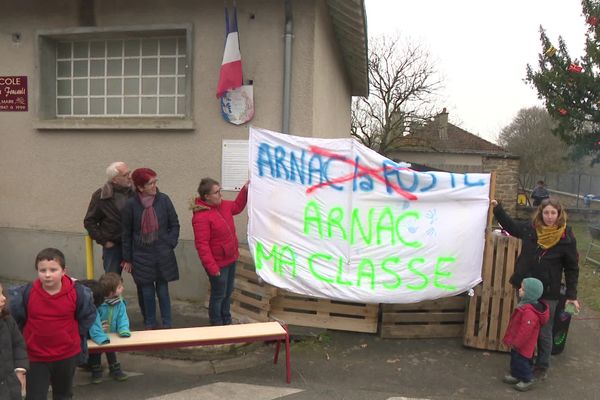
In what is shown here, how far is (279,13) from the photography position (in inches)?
226

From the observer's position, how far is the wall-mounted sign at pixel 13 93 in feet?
21.3

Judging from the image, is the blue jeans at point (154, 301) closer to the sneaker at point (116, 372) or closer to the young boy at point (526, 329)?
the sneaker at point (116, 372)

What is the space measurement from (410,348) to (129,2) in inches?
209

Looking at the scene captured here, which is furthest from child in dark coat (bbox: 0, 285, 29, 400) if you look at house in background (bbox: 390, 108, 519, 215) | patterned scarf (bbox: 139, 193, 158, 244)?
house in background (bbox: 390, 108, 519, 215)

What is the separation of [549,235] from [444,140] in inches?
1039

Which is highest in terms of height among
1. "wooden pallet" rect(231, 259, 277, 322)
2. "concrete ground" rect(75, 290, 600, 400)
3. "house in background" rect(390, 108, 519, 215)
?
"house in background" rect(390, 108, 519, 215)

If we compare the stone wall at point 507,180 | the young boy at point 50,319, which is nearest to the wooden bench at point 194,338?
the young boy at point 50,319

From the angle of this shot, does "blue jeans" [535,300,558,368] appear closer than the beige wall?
Yes

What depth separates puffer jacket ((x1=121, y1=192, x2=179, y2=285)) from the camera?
181 inches

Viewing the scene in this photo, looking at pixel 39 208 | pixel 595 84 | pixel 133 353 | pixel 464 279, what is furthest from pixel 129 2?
pixel 595 84

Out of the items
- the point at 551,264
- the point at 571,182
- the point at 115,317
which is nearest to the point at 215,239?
the point at 115,317

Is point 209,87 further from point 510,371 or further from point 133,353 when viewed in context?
point 510,371

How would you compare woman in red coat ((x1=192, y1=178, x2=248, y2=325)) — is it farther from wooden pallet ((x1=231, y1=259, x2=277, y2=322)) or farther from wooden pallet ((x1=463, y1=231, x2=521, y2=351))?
wooden pallet ((x1=463, y1=231, x2=521, y2=351))

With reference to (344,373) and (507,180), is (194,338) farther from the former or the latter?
(507,180)
